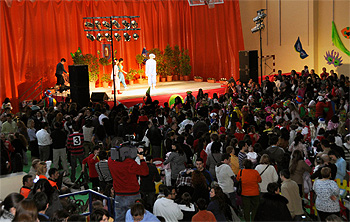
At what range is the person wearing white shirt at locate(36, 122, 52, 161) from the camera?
9.65 m

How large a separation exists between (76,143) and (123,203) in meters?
3.15

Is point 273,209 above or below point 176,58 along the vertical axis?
below

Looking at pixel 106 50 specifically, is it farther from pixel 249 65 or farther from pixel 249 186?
pixel 249 186

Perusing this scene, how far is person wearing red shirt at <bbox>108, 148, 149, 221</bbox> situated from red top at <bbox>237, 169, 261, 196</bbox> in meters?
1.33

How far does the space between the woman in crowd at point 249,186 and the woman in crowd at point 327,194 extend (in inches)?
32.4

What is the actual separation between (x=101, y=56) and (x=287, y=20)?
8.09 meters

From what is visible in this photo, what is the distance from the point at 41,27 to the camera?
63.9ft

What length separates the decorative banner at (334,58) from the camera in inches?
746

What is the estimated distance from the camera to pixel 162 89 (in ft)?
64.3

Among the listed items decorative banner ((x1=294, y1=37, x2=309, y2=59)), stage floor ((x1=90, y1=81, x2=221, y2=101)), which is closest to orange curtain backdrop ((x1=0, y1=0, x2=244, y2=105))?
stage floor ((x1=90, y1=81, x2=221, y2=101))

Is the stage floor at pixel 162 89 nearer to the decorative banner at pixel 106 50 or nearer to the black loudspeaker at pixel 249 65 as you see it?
the decorative banner at pixel 106 50

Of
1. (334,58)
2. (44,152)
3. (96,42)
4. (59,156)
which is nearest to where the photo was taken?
(59,156)

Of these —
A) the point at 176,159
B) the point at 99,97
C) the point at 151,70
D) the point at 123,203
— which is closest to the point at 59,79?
the point at 99,97

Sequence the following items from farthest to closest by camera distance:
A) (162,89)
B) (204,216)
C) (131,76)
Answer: (131,76), (162,89), (204,216)
